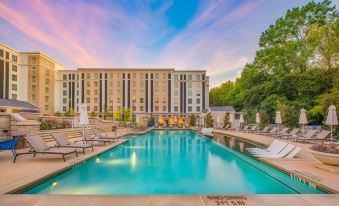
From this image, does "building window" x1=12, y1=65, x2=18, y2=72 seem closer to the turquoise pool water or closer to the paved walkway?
the turquoise pool water

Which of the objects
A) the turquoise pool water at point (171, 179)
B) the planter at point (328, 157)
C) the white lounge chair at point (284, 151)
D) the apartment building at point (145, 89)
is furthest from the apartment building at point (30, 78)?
the planter at point (328, 157)

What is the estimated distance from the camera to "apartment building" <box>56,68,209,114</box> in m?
52.3

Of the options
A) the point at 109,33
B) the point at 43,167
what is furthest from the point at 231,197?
the point at 109,33

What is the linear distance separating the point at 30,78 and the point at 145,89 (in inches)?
1037

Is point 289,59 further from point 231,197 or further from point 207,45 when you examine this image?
point 231,197

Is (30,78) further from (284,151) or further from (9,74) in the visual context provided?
(284,151)

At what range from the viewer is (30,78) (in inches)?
2063

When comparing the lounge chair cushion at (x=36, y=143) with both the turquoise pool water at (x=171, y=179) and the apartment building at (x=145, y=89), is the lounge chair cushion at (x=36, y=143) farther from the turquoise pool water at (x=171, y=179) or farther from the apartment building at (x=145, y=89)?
the apartment building at (x=145, y=89)

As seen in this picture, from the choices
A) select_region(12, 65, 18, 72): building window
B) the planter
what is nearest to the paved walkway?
the planter

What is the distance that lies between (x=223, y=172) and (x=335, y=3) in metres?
31.8

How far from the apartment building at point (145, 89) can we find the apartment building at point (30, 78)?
26.2 ft

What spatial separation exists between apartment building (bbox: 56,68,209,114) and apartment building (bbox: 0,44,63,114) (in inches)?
315

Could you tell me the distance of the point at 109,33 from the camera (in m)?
21.4

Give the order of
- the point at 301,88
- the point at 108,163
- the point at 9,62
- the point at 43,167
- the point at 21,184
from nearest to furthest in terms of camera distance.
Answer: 1. the point at 21,184
2. the point at 43,167
3. the point at 108,163
4. the point at 301,88
5. the point at 9,62
